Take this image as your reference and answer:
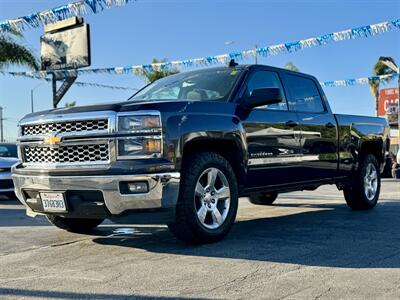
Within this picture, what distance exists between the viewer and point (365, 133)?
8.71m

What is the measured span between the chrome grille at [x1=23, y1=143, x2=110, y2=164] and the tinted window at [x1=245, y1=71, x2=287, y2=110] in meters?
2.00

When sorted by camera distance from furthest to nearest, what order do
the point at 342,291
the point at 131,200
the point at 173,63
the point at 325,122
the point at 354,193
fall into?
the point at 173,63, the point at 354,193, the point at 325,122, the point at 131,200, the point at 342,291

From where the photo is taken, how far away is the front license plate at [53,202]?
17.4 ft

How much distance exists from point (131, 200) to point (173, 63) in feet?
49.7

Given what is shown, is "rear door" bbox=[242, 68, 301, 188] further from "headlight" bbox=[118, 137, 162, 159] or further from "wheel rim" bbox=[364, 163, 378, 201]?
"wheel rim" bbox=[364, 163, 378, 201]

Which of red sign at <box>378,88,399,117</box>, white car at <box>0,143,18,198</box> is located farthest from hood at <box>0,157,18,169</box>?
red sign at <box>378,88,399,117</box>

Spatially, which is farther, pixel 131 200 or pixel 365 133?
pixel 365 133

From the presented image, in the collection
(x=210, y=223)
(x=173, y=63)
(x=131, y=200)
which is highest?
(x=173, y=63)

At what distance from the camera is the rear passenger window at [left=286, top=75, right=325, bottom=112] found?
730cm

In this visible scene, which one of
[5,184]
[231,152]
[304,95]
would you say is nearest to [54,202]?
[231,152]

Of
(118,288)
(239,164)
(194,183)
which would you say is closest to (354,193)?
(239,164)

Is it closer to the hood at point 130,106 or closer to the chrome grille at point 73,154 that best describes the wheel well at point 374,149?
the hood at point 130,106

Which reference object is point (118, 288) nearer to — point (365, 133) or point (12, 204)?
point (365, 133)

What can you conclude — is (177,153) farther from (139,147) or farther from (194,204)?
(194,204)
